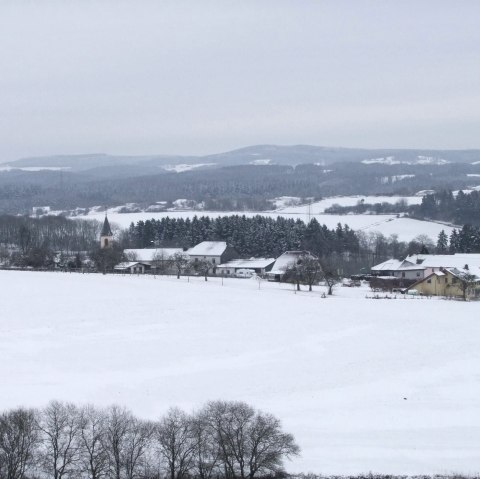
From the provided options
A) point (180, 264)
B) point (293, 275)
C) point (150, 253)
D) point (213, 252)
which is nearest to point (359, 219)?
point (213, 252)

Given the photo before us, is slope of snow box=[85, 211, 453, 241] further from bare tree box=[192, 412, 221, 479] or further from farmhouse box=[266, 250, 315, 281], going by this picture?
bare tree box=[192, 412, 221, 479]

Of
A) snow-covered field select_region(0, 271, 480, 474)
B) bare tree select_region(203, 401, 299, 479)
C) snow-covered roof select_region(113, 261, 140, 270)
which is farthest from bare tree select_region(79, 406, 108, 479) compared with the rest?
snow-covered roof select_region(113, 261, 140, 270)

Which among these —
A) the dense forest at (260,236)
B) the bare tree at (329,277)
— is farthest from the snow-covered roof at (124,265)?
the bare tree at (329,277)

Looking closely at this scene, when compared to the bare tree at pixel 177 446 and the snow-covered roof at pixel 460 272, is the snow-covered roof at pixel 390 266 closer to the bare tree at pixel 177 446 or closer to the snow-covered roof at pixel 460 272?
the snow-covered roof at pixel 460 272

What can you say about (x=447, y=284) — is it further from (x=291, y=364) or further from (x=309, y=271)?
(x=291, y=364)

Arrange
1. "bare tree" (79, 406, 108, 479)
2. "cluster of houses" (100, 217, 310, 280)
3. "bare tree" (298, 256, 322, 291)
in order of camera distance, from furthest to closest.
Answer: "cluster of houses" (100, 217, 310, 280) → "bare tree" (298, 256, 322, 291) → "bare tree" (79, 406, 108, 479)
